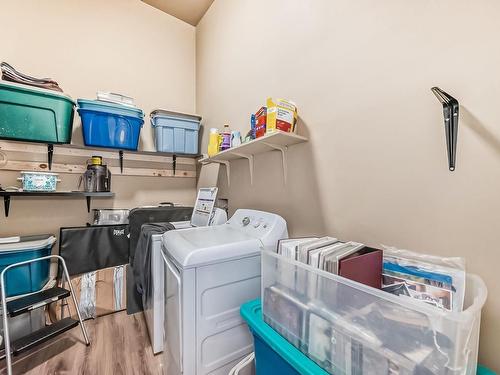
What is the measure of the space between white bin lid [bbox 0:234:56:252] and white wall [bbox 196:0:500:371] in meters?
1.73

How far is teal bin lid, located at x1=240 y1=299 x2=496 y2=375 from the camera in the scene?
675mm

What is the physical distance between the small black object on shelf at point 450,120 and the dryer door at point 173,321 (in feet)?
3.85

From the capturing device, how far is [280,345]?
0.78 metres

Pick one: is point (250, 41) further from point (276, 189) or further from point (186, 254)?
point (186, 254)

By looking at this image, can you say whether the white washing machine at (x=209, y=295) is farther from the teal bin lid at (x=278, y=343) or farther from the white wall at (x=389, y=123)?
the white wall at (x=389, y=123)

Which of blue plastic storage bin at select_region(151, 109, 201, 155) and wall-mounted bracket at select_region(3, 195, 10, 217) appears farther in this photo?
blue plastic storage bin at select_region(151, 109, 201, 155)

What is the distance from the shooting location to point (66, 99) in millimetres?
1929

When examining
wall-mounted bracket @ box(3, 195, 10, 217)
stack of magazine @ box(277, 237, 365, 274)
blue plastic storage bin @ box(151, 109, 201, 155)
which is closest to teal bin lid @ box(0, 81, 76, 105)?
blue plastic storage bin @ box(151, 109, 201, 155)

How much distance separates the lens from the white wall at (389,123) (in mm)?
750

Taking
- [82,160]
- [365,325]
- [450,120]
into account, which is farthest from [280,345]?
[82,160]

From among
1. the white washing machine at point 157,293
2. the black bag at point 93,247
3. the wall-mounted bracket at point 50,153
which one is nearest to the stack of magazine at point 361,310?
the white washing machine at point 157,293

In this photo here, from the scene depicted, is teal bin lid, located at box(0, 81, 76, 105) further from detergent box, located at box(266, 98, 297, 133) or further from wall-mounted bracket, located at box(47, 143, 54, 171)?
detergent box, located at box(266, 98, 297, 133)

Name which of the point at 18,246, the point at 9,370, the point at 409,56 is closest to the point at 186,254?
the point at 409,56

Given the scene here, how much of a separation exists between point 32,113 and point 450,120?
8.49 ft
